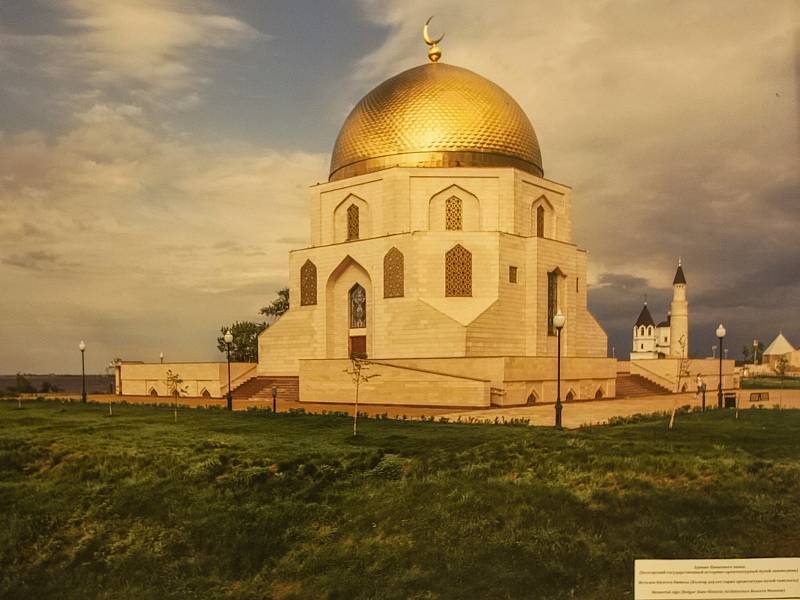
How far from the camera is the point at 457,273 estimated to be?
1032 inches

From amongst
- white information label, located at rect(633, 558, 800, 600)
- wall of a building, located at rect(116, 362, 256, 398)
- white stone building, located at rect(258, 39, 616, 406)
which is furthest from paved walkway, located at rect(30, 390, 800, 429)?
white information label, located at rect(633, 558, 800, 600)

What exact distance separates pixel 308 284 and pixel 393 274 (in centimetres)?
532

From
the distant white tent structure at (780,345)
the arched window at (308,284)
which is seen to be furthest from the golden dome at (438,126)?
the distant white tent structure at (780,345)

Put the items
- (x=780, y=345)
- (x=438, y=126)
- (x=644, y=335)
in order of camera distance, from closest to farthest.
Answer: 1. (x=780, y=345)
2. (x=438, y=126)
3. (x=644, y=335)

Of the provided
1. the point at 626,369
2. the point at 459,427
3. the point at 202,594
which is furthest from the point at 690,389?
the point at 202,594

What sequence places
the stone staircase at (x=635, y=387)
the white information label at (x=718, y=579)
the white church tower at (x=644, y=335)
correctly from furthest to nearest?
the white church tower at (x=644, y=335)
the stone staircase at (x=635, y=387)
the white information label at (x=718, y=579)

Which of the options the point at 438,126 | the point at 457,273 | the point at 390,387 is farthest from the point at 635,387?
the point at 438,126

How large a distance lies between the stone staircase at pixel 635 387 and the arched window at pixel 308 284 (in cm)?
1438

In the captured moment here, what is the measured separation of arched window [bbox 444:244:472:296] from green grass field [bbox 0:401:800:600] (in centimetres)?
1530

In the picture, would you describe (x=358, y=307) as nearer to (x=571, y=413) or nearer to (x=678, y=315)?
(x=571, y=413)

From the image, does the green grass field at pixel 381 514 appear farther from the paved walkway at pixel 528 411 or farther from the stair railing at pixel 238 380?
the stair railing at pixel 238 380

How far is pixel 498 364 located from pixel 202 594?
14775mm

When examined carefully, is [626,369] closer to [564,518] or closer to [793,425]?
[793,425]

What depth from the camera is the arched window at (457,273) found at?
26188mm
